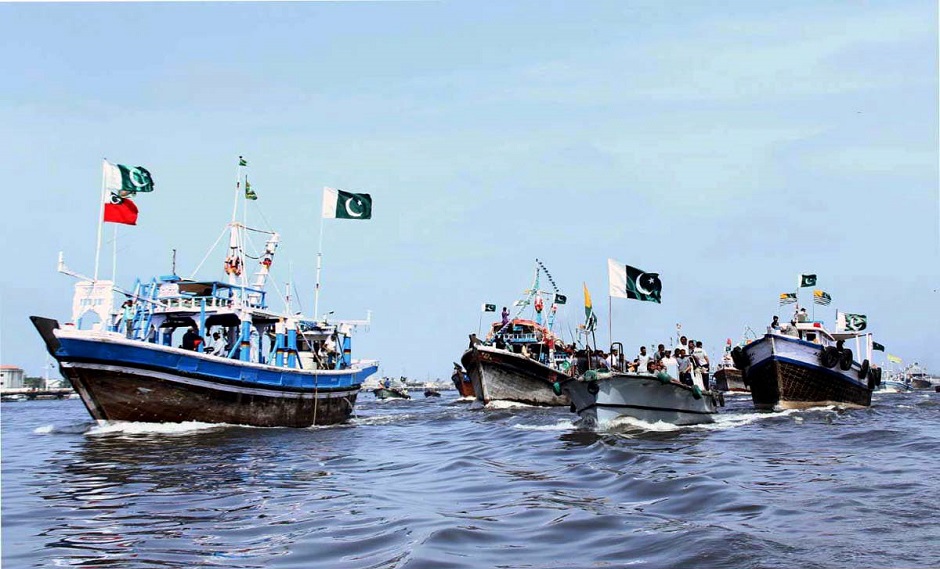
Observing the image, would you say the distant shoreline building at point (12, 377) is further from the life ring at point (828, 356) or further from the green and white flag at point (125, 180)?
the life ring at point (828, 356)

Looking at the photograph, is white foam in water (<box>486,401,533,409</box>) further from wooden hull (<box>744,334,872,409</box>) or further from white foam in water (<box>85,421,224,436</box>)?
white foam in water (<box>85,421,224,436</box>)

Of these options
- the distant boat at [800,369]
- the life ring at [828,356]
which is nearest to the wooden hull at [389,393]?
the distant boat at [800,369]

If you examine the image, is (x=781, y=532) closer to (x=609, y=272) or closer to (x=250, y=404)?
(x=609, y=272)

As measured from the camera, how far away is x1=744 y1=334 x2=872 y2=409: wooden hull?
3052 cm

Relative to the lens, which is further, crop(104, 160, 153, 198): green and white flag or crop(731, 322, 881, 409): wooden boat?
crop(731, 322, 881, 409): wooden boat

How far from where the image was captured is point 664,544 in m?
8.09

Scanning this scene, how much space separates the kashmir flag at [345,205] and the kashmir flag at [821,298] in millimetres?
25984

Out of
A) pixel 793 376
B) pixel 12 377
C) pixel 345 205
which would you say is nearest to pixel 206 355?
pixel 345 205

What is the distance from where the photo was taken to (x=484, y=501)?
1127 cm

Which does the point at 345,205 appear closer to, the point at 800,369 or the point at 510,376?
the point at 510,376

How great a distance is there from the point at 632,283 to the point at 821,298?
2608 cm

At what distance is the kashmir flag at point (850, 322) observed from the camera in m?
37.2

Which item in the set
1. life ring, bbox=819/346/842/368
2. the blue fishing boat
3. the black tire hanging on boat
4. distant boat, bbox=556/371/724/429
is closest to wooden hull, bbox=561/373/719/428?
distant boat, bbox=556/371/724/429

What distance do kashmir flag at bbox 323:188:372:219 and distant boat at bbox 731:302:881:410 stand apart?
597 inches
